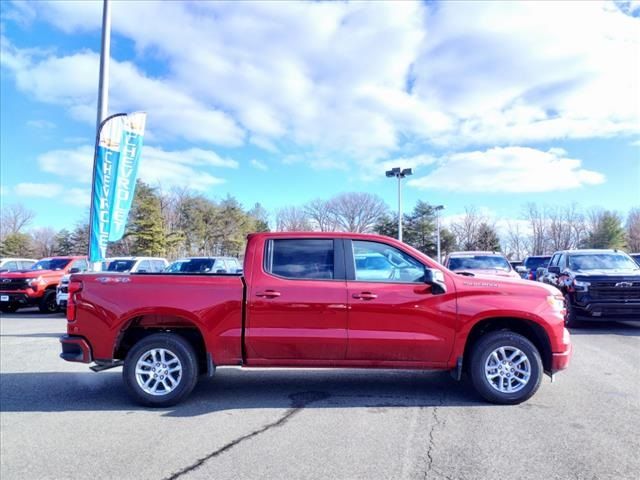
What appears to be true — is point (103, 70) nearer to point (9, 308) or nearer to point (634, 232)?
point (9, 308)

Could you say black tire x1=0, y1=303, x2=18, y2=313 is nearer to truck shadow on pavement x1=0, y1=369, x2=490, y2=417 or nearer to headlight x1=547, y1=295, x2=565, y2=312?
truck shadow on pavement x1=0, y1=369, x2=490, y2=417

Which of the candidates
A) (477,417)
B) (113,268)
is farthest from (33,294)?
(477,417)

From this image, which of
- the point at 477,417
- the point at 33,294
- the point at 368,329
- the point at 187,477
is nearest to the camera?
the point at 187,477

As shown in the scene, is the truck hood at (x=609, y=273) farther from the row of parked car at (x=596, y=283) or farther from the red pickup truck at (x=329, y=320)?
the red pickup truck at (x=329, y=320)

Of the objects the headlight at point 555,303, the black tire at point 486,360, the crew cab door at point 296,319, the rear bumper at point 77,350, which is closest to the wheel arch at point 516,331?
the black tire at point 486,360

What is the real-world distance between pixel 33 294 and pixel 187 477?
14651mm

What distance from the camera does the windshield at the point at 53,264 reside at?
55.7 ft

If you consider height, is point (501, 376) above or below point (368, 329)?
below

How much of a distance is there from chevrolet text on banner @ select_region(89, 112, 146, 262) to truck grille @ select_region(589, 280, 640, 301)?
1108 centimetres

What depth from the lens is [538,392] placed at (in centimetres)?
557

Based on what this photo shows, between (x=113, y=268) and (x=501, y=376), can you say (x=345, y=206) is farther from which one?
(x=501, y=376)

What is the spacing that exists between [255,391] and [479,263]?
894 centimetres

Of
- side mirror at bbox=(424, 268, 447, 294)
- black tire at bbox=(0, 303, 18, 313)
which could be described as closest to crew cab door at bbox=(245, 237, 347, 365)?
side mirror at bbox=(424, 268, 447, 294)

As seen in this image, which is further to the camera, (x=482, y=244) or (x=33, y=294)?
(x=482, y=244)
